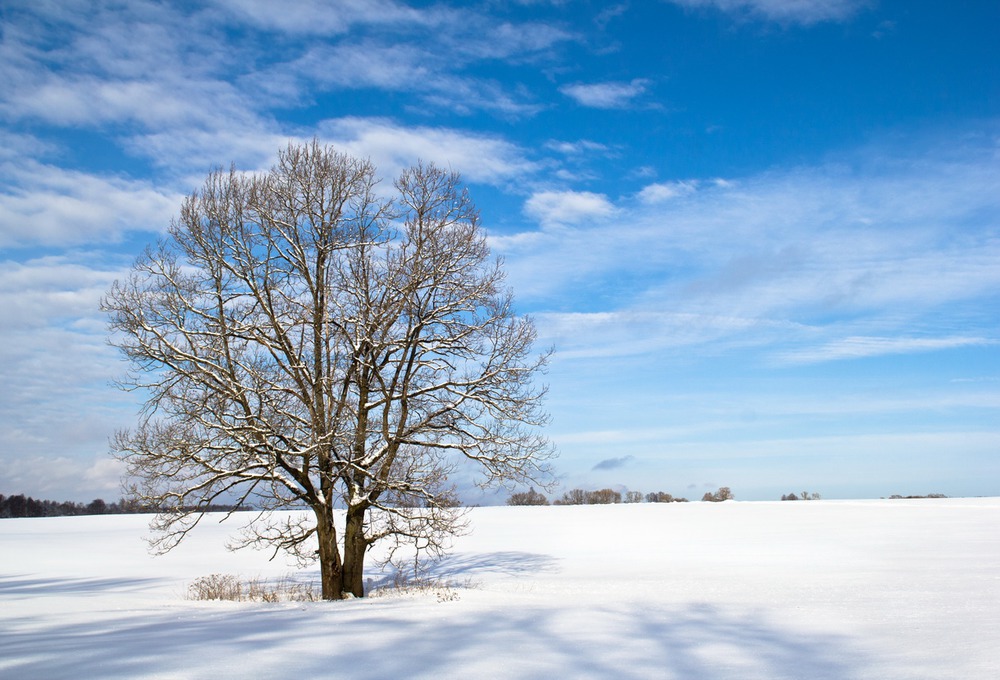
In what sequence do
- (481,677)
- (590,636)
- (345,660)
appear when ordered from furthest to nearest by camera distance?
(590,636), (345,660), (481,677)

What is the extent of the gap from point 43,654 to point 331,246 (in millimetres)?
10602

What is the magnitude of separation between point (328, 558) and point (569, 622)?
8065 millimetres

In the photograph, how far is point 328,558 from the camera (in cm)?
1716

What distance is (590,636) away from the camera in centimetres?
980

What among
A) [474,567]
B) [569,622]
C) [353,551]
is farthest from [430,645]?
[474,567]

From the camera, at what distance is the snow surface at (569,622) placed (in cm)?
780

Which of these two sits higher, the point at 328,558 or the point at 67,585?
the point at 328,558

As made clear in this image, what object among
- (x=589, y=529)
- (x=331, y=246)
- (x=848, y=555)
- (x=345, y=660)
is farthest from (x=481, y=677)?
(x=589, y=529)

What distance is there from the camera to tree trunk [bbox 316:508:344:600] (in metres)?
17.1

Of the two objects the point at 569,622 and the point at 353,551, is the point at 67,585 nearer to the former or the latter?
the point at 353,551

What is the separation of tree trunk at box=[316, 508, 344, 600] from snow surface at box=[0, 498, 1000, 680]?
257 centimetres

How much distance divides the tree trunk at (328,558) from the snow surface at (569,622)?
8.45 feet

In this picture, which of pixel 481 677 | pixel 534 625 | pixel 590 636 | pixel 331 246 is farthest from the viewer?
pixel 331 246

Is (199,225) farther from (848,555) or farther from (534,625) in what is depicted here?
(848,555)
